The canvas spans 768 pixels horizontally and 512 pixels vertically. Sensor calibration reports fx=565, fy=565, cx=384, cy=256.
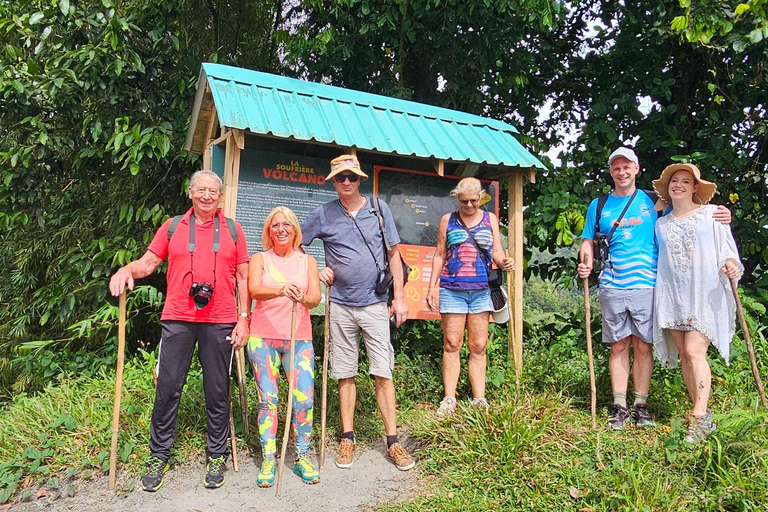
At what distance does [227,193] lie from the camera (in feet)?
14.7

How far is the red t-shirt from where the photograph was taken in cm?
365

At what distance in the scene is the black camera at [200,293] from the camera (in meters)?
3.58

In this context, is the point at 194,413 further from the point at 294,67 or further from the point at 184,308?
the point at 294,67

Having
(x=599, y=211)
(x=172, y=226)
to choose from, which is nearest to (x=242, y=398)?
(x=172, y=226)

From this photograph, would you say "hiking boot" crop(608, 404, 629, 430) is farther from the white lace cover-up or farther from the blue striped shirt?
the blue striped shirt

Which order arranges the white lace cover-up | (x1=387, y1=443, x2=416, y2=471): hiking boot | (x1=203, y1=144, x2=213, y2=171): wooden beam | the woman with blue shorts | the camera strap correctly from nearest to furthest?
the camera strap, the white lace cover-up, (x1=387, y1=443, x2=416, y2=471): hiking boot, the woman with blue shorts, (x1=203, y1=144, x2=213, y2=171): wooden beam

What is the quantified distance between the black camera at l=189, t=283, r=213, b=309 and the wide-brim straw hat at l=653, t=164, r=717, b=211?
10.8ft

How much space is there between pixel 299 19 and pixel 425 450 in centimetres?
712

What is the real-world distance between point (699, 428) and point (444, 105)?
18.8 feet

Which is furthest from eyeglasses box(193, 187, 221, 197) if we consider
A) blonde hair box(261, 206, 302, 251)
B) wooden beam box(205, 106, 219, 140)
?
wooden beam box(205, 106, 219, 140)

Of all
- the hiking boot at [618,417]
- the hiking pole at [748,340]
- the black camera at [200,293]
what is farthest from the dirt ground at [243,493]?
the hiking pole at [748,340]

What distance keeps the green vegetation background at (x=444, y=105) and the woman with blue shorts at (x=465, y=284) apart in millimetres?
378

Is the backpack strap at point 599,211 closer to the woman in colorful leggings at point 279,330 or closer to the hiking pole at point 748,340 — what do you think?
the hiking pole at point 748,340

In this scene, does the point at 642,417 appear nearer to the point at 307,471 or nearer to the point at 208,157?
the point at 307,471
